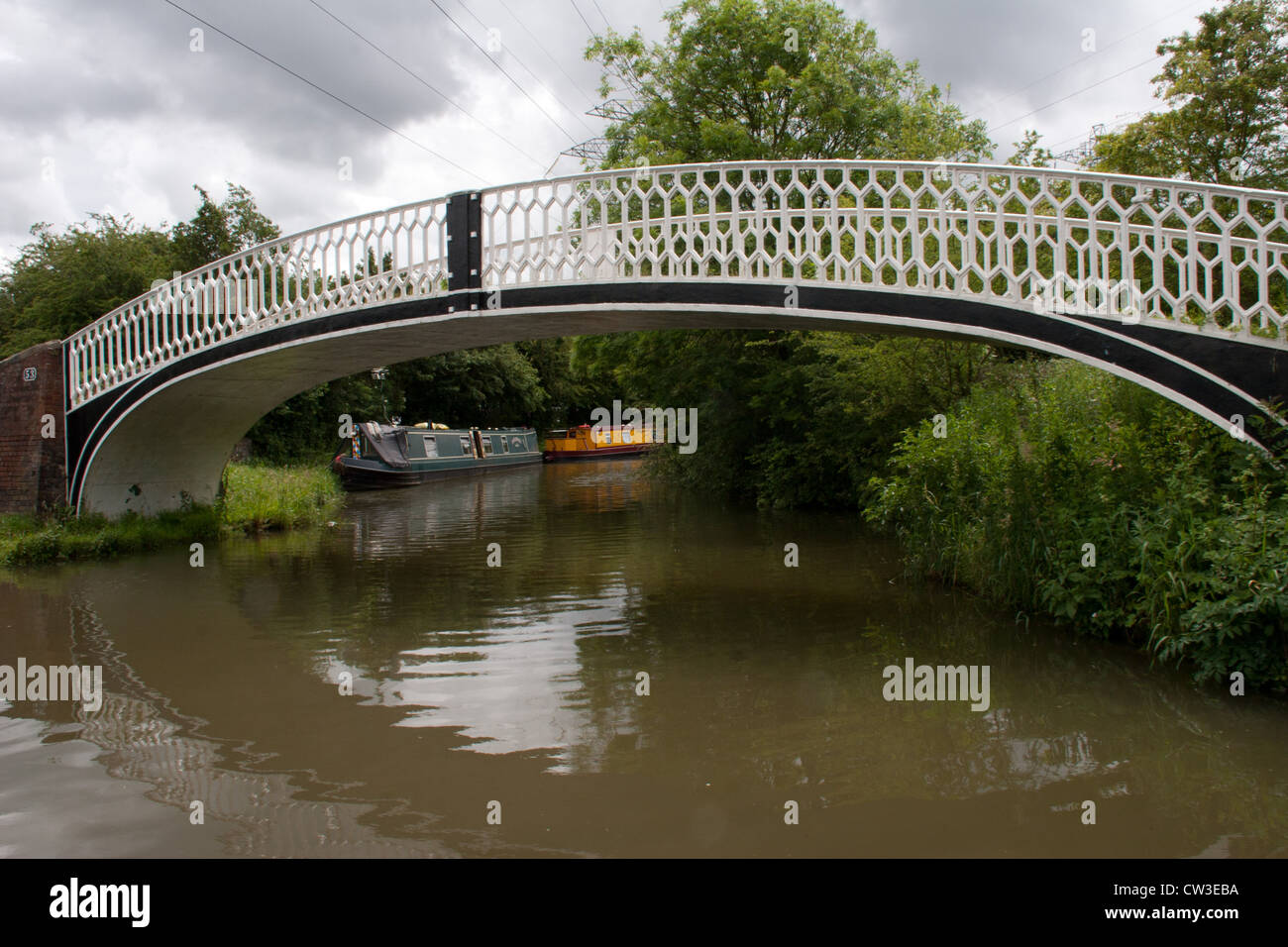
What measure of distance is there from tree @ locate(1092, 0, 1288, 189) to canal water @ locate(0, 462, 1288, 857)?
35.0 feet

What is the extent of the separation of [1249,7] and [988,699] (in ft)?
50.3

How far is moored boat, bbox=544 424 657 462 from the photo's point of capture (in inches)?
1827

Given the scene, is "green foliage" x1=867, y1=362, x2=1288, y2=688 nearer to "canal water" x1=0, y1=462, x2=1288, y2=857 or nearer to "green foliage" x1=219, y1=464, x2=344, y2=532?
"canal water" x1=0, y1=462, x2=1288, y2=857

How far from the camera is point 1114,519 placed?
6914mm

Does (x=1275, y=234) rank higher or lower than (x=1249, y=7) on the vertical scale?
lower

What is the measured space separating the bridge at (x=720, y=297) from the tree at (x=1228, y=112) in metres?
1.10

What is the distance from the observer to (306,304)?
420 inches

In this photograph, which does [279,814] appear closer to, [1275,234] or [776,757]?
[776,757]

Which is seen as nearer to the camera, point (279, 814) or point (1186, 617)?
point (279, 814)

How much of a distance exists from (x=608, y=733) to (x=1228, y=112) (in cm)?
1567

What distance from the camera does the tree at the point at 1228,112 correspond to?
14.6 meters

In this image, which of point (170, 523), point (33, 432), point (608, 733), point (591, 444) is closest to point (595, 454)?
point (591, 444)
